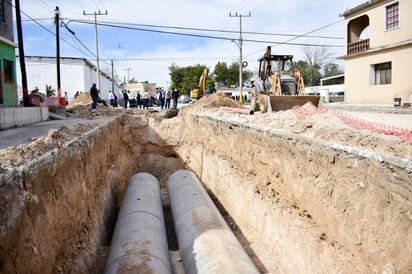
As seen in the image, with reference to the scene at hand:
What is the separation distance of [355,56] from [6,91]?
18.8 m

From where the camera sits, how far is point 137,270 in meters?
4.39

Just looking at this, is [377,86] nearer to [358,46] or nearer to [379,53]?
[379,53]

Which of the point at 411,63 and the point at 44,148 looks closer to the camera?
the point at 44,148

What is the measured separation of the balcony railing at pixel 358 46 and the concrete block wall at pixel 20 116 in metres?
17.7

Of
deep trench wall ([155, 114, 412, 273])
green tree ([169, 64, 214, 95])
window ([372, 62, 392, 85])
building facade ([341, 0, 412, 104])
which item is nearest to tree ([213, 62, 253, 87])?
green tree ([169, 64, 214, 95])

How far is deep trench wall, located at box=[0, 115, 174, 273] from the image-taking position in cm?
273

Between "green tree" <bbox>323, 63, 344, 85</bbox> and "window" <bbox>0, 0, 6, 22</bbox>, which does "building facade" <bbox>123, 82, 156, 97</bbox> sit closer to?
"window" <bbox>0, 0, 6, 22</bbox>

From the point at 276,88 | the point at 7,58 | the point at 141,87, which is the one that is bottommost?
the point at 276,88

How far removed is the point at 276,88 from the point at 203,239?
8754 millimetres

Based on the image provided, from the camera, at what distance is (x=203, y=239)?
207 inches

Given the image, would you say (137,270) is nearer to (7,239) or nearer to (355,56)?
(7,239)

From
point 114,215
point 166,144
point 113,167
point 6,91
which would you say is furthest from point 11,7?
point 114,215

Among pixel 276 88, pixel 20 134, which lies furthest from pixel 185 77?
pixel 20 134

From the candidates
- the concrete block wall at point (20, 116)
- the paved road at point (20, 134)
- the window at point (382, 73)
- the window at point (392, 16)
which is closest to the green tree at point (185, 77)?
the window at point (382, 73)
